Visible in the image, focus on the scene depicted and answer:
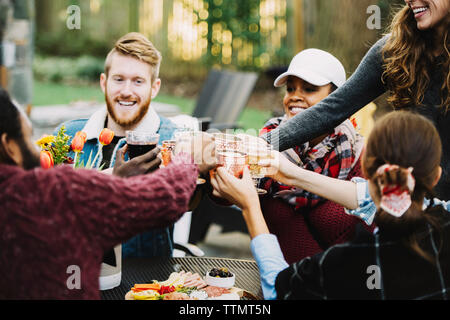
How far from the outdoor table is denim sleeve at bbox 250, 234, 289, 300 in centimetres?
17

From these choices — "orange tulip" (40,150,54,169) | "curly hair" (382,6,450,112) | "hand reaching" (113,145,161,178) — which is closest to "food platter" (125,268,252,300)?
"hand reaching" (113,145,161,178)

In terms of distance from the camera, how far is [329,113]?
2268 millimetres

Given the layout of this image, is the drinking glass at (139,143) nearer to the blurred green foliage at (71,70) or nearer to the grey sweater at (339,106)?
the grey sweater at (339,106)

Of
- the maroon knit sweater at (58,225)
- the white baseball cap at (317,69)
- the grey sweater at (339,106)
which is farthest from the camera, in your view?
the white baseball cap at (317,69)

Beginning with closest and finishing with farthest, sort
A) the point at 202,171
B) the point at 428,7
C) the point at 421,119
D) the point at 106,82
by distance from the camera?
the point at 421,119 < the point at 202,171 < the point at 428,7 < the point at 106,82

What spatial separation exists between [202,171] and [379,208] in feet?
1.96

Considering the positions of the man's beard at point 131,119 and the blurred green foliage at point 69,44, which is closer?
the man's beard at point 131,119

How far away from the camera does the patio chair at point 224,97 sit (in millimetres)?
5930

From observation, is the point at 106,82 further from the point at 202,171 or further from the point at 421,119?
the point at 421,119

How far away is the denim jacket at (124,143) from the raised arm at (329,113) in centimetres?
71

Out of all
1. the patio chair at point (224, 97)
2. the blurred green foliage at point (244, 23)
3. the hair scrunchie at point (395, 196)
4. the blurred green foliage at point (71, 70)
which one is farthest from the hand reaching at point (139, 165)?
the blurred green foliage at point (71, 70)

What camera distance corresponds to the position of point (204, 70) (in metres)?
12.4
